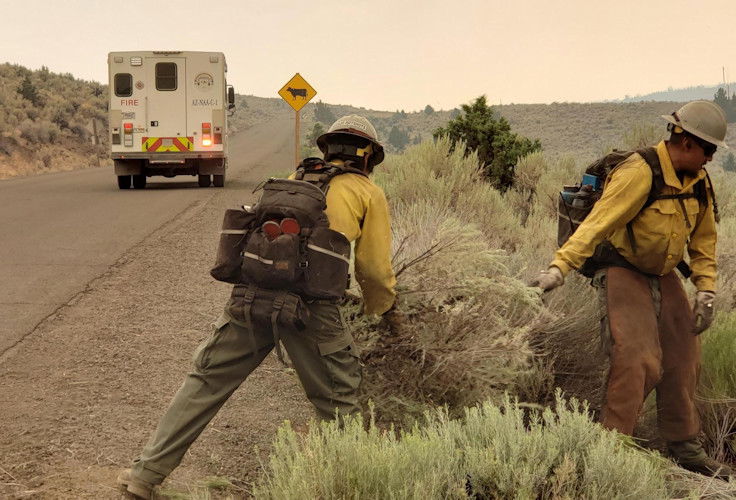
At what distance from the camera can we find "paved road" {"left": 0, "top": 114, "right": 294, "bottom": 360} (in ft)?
25.3

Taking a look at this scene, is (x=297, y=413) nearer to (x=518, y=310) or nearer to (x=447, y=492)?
(x=518, y=310)

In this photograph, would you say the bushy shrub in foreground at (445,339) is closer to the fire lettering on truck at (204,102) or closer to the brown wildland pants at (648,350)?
the brown wildland pants at (648,350)

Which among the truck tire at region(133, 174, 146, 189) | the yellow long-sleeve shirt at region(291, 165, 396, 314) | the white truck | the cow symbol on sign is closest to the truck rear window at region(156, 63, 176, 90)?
the white truck

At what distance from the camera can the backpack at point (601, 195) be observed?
4.30m

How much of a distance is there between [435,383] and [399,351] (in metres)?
0.30

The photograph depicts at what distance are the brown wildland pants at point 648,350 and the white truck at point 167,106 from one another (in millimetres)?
14876

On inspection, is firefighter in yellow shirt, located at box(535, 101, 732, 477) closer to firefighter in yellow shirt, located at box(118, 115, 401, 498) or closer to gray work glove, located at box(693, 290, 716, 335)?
gray work glove, located at box(693, 290, 716, 335)

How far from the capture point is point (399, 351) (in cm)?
481

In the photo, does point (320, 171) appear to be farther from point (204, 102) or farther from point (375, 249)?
point (204, 102)

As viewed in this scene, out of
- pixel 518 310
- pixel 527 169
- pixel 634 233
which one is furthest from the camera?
pixel 527 169

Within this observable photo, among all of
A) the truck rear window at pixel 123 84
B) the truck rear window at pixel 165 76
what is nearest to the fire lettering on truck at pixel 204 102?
the truck rear window at pixel 165 76

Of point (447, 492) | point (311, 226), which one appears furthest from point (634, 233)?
point (447, 492)

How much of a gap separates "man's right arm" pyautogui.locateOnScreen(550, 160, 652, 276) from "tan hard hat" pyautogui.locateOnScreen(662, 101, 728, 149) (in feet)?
1.02

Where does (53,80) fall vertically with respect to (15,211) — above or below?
above
